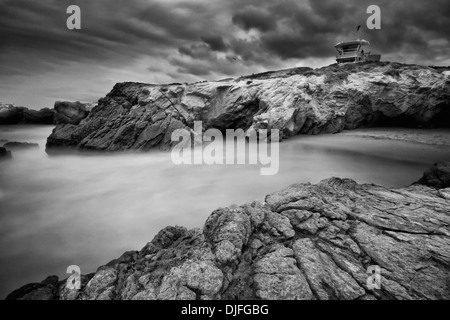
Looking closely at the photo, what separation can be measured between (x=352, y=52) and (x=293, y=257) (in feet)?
180

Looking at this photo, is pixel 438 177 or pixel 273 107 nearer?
pixel 438 177

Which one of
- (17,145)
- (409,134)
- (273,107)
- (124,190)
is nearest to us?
(124,190)

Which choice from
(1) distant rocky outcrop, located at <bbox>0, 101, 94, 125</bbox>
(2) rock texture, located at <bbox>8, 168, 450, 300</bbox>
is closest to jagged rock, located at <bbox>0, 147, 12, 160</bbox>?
(1) distant rocky outcrop, located at <bbox>0, 101, 94, 125</bbox>

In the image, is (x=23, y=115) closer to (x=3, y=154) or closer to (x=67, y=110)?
(x=67, y=110)

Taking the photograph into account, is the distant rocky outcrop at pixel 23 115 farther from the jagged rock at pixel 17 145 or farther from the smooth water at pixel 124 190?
the smooth water at pixel 124 190

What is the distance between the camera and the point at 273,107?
77.2ft

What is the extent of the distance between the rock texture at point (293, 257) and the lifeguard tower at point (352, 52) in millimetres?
50086

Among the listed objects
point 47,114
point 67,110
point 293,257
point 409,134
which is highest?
point 47,114

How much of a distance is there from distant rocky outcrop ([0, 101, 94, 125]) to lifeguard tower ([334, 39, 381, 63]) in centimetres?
5141

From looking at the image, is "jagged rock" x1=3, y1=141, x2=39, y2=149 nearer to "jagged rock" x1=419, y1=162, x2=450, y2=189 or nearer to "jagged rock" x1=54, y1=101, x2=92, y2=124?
"jagged rock" x1=54, y1=101, x2=92, y2=124

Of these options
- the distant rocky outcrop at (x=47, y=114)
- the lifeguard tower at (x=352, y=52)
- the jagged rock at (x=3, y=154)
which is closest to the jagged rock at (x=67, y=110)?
the distant rocky outcrop at (x=47, y=114)

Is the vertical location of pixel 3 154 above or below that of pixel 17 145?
below

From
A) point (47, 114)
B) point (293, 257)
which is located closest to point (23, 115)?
point (47, 114)

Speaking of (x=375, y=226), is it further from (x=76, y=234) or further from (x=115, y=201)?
(x=115, y=201)
